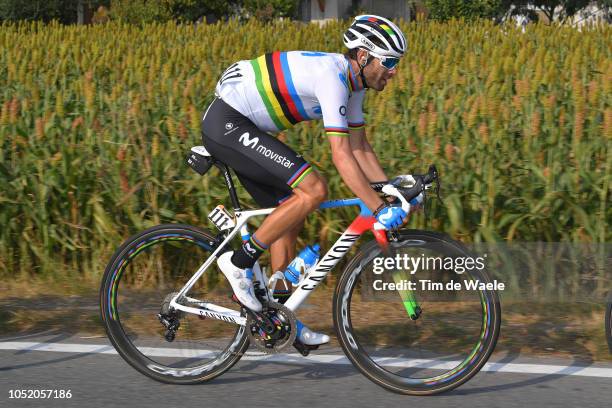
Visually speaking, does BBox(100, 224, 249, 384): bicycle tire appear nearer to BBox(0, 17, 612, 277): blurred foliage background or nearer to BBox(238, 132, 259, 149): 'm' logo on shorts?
BBox(238, 132, 259, 149): 'm' logo on shorts

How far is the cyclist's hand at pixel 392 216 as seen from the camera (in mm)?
4871

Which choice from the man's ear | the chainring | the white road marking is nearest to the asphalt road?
the white road marking

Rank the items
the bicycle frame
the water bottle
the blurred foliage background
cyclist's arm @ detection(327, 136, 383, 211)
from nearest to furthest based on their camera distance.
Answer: cyclist's arm @ detection(327, 136, 383, 211) → the bicycle frame → the water bottle → the blurred foliage background

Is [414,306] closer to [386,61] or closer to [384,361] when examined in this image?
[384,361]

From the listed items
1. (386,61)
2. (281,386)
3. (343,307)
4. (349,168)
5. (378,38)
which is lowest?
(281,386)

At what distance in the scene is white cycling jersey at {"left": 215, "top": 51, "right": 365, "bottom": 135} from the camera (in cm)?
485

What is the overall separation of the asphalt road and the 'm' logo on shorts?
122 cm

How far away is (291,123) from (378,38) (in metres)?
0.67

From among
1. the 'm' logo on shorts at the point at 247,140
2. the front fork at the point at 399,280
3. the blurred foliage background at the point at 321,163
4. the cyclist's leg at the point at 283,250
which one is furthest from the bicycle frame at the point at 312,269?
the blurred foliage background at the point at 321,163

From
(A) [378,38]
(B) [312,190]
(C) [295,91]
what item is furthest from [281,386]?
(A) [378,38]

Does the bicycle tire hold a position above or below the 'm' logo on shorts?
below

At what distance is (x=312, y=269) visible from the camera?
5.17m

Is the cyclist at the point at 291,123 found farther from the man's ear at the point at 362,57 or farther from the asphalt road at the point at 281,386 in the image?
the asphalt road at the point at 281,386

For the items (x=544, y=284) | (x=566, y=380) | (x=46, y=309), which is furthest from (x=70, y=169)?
(x=566, y=380)
